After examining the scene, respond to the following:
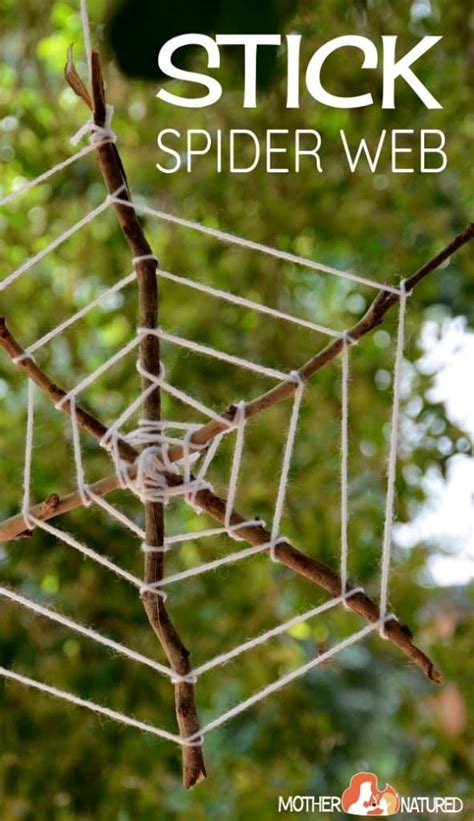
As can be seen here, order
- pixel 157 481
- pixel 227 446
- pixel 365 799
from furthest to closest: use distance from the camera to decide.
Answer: pixel 227 446
pixel 365 799
pixel 157 481

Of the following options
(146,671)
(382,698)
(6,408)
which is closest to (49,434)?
(6,408)

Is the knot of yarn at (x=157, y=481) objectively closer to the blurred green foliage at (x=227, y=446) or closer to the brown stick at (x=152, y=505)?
the brown stick at (x=152, y=505)

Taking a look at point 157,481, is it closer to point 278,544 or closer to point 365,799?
point 278,544

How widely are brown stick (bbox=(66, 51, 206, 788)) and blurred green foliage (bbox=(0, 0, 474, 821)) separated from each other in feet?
0.99

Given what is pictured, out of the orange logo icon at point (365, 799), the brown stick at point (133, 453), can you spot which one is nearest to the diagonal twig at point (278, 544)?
the brown stick at point (133, 453)

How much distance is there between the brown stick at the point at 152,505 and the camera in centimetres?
30

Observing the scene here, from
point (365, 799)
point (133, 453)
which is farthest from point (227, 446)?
point (133, 453)

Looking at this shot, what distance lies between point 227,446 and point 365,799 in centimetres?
22

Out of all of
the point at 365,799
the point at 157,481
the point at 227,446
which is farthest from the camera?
the point at 227,446

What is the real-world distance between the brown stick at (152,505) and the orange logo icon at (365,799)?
24 centimetres

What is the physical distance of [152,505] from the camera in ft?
1.00

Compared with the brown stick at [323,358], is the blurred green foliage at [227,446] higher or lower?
higher

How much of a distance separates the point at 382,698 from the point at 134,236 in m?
0.56

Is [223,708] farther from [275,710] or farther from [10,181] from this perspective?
[10,181]
